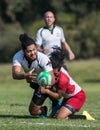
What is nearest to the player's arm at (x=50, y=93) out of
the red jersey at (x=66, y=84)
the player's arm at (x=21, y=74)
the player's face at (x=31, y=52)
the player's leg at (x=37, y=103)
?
the red jersey at (x=66, y=84)

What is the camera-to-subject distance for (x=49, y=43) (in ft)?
50.4

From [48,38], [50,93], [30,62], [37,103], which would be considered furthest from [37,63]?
[48,38]

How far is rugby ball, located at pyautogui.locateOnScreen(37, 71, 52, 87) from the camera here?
424 inches

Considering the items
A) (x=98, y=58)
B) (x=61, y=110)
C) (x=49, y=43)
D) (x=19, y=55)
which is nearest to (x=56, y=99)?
(x=61, y=110)

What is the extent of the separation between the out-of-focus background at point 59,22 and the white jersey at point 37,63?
44.0 meters

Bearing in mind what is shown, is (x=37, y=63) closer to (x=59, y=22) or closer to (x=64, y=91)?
(x=64, y=91)

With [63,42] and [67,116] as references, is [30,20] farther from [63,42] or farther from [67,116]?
[67,116]

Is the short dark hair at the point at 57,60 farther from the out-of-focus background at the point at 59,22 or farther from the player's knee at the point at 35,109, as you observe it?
the out-of-focus background at the point at 59,22

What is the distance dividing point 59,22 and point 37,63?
160ft

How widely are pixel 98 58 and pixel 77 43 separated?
7.67ft

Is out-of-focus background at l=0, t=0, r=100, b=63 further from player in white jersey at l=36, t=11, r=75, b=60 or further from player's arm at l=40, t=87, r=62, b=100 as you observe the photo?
player's arm at l=40, t=87, r=62, b=100

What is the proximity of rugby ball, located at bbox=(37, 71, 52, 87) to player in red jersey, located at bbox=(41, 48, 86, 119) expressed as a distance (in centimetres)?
20

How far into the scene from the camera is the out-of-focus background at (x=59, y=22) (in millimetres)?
57281

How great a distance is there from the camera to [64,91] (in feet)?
37.0
